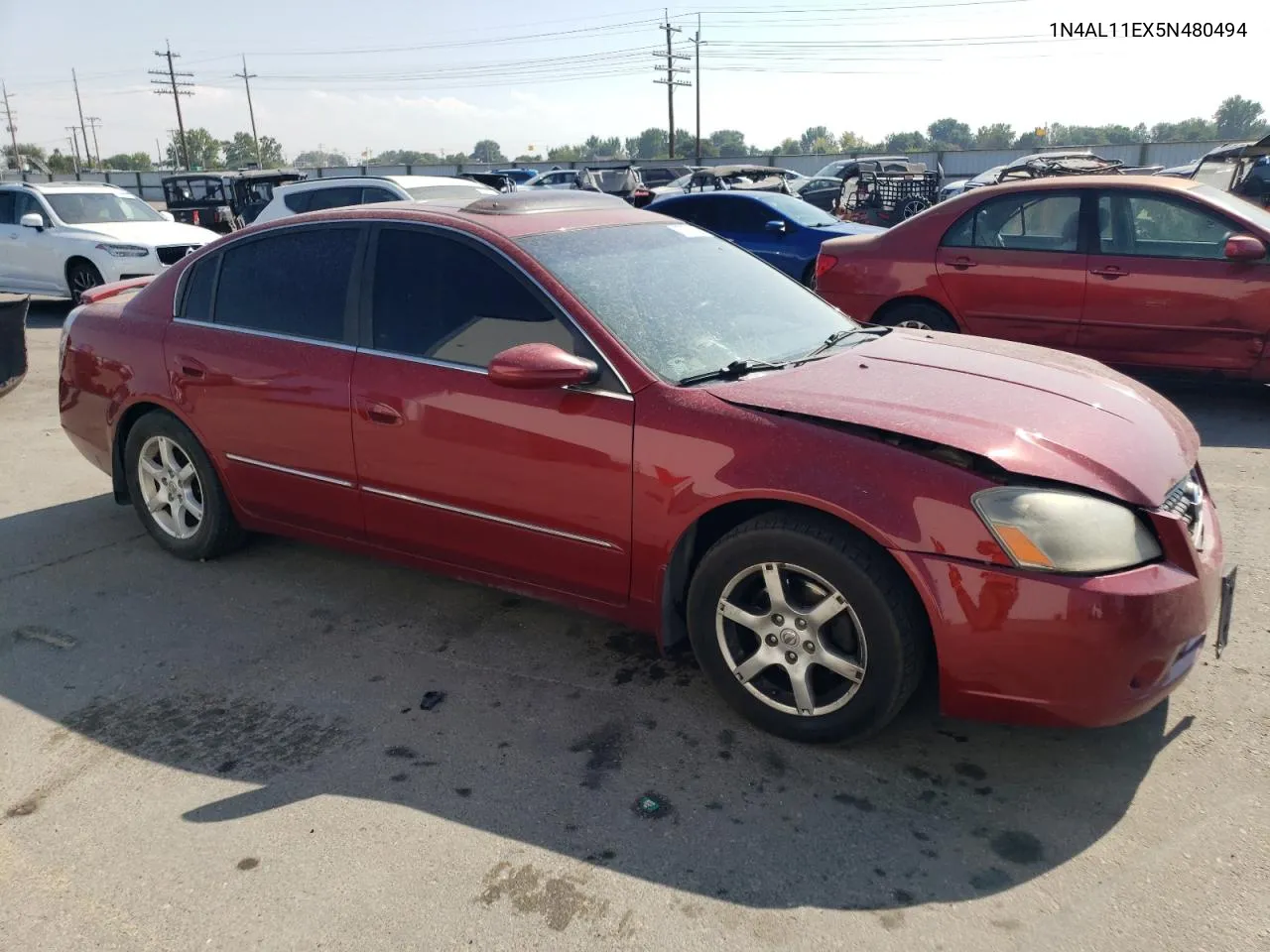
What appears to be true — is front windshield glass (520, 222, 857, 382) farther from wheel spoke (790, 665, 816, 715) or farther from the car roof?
wheel spoke (790, 665, 816, 715)

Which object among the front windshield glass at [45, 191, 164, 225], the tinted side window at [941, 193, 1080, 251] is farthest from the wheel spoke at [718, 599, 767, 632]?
the front windshield glass at [45, 191, 164, 225]

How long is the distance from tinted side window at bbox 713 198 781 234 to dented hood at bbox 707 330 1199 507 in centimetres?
777

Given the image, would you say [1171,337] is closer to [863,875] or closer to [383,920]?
[863,875]

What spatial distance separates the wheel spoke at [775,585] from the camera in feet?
9.73

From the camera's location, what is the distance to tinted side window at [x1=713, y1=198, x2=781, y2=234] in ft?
36.7

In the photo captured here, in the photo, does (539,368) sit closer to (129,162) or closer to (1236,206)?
(1236,206)

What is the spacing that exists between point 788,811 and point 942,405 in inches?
51.0

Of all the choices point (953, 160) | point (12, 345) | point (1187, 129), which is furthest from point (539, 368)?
point (1187, 129)

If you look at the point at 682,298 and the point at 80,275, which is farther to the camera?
the point at 80,275

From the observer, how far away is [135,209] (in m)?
13.3

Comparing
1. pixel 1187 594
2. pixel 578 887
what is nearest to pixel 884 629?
pixel 1187 594

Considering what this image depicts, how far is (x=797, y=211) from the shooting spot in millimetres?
11336

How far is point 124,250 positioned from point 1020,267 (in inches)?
403

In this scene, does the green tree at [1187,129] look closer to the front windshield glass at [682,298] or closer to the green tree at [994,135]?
the green tree at [994,135]
